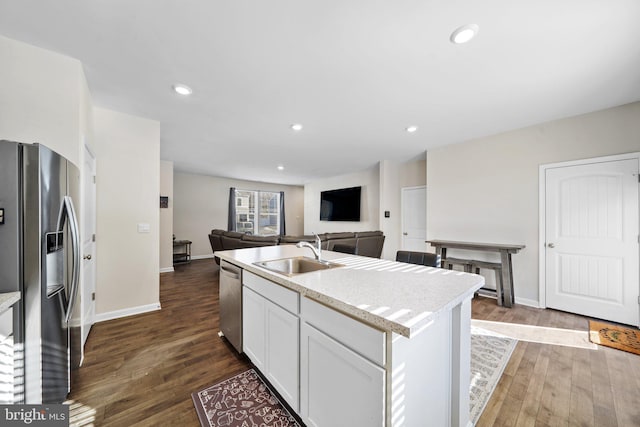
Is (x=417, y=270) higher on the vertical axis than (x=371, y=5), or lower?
lower

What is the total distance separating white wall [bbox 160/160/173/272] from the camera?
199 inches

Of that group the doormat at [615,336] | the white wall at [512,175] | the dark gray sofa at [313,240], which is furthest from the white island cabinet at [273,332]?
the white wall at [512,175]

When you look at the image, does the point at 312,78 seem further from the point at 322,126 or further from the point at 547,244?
the point at 547,244

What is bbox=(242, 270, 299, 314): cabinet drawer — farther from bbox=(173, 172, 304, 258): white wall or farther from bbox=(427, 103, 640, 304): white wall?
bbox=(173, 172, 304, 258): white wall

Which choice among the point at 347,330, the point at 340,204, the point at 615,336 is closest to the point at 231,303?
the point at 347,330

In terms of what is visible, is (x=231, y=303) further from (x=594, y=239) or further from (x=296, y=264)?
(x=594, y=239)

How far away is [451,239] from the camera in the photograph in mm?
3975

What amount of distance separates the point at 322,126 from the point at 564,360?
134 inches

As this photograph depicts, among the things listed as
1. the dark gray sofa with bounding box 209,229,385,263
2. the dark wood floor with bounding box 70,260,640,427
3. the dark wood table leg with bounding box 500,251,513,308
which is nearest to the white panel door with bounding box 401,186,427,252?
the dark gray sofa with bounding box 209,229,385,263

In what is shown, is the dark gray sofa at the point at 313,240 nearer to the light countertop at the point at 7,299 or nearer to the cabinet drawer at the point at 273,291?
the cabinet drawer at the point at 273,291

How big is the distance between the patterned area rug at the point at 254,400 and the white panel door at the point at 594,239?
1.84m

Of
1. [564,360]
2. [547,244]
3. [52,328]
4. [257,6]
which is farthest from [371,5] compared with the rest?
[547,244]

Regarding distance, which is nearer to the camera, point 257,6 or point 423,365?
point 423,365

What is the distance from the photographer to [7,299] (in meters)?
1.07
